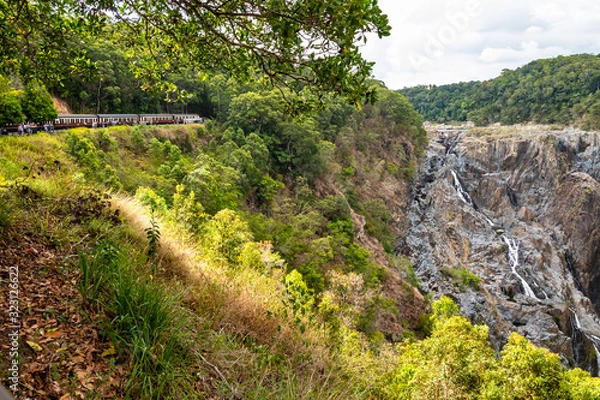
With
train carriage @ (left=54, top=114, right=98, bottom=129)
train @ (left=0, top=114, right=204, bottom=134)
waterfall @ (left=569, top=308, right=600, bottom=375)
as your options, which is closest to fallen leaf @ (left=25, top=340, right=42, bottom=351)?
train @ (left=0, top=114, right=204, bottom=134)

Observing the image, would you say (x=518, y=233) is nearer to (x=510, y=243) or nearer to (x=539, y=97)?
(x=510, y=243)

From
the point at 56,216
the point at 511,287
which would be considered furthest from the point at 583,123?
the point at 56,216

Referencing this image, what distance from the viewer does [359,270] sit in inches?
875

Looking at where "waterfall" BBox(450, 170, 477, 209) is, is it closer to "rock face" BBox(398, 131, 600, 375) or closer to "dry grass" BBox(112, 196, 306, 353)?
"rock face" BBox(398, 131, 600, 375)

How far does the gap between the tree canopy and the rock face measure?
24.7 metres

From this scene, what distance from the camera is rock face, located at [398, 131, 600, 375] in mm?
25156

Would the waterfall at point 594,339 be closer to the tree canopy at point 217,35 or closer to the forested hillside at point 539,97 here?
the tree canopy at point 217,35

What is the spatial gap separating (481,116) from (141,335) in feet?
276

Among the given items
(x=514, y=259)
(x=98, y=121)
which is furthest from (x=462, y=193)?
(x=98, y=121)

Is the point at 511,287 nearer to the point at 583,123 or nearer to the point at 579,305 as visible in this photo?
the point at 579,305

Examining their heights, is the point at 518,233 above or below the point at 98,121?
below

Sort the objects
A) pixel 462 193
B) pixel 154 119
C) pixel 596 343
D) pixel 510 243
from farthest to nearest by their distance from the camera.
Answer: pixel 462 193, pixel 510 243, pixel 154 119, pixel 596 343

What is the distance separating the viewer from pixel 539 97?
6669 cm

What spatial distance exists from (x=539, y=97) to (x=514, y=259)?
168ft
